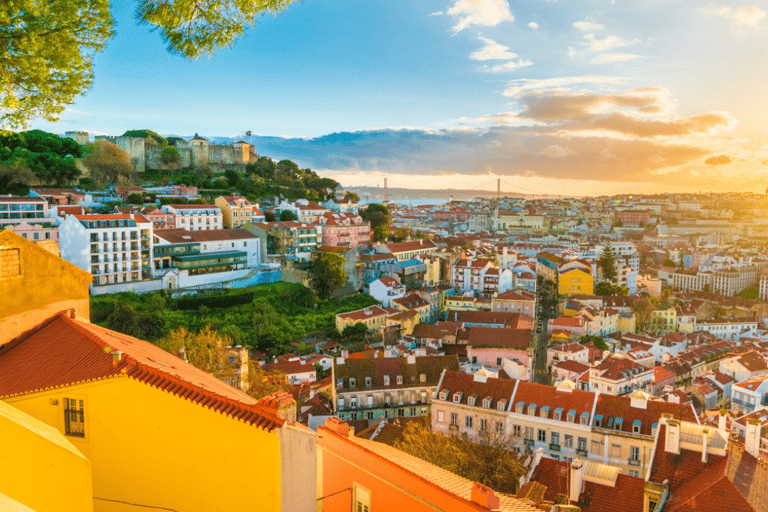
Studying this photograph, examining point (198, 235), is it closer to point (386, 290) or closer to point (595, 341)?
point (386, 290)

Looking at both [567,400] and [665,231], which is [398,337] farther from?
[665,231]

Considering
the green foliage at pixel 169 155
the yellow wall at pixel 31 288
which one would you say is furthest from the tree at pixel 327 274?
the yellow wall at pixel 31 288

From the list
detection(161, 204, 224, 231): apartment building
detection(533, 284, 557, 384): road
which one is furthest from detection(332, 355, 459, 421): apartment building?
detection(161, 204, 224, 231): apartment building

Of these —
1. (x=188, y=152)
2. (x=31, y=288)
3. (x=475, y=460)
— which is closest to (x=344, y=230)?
(x=188, y=152)

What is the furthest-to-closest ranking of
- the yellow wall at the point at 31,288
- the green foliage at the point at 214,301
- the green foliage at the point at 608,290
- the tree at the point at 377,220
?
the tree at the point at 377,220 < the green foliage at the point at 608,290 < the green foliage at the point at 214,301 < the yellow wall at the point at 31,288

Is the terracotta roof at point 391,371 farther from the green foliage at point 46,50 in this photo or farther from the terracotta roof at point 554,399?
the green foliage at point 46,50
